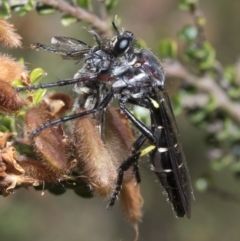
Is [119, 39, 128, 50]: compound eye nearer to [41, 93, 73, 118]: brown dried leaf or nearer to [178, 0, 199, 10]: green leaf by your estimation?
[41, 93, 73, 118]: brown dried leaf

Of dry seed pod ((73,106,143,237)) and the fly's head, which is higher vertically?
the fly's head

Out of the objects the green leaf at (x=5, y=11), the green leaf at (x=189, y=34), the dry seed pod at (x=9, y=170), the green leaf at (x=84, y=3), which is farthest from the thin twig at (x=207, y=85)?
the dry seed pod at (x=9, y=170)

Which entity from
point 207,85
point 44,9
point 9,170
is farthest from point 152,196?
point 9,170

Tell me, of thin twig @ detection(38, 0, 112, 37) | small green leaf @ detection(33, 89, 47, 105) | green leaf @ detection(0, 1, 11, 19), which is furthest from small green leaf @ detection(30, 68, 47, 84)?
thin twig @ detection(38, 0, 112, 37)

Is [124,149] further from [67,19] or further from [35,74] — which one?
[67,19]

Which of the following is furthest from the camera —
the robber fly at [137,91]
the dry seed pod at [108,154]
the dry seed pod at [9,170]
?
the robber fly at [137,91]

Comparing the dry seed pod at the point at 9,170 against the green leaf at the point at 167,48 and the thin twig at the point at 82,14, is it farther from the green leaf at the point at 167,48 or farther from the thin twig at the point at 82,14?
the green leaf at the point at 167,48
